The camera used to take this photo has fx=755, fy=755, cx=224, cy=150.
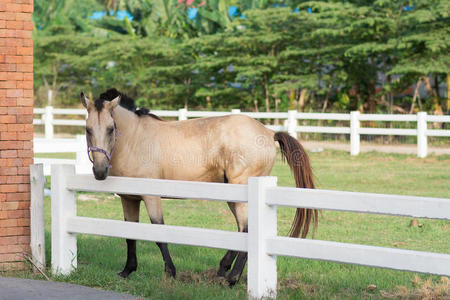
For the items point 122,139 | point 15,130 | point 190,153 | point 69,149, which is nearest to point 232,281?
point 190,153

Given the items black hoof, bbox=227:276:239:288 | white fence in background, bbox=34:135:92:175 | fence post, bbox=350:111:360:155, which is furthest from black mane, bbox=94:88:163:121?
fence post, bbox=350:111:360:155

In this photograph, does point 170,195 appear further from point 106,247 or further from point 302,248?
point 106,247

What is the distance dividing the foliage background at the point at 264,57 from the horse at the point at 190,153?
18.4m

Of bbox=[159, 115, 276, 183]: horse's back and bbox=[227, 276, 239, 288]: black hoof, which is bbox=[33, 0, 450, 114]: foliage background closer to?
bbox=[159, 115, 276, 183]: horse's back

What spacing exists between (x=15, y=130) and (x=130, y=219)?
1.50 metres

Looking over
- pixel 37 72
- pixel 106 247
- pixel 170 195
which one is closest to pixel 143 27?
pixel 37 72

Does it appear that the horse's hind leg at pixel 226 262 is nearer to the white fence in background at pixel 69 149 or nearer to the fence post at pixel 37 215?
the fence post at pixel 37 215

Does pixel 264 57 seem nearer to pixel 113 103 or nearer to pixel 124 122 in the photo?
pixel 124 122

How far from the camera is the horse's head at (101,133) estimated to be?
273 inches

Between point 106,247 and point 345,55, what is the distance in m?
19.7

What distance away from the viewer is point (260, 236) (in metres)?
5.80

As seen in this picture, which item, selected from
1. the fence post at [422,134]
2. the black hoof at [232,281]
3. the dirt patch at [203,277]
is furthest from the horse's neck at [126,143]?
the fence post at [422,134]

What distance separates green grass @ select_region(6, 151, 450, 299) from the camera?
21.5 ft

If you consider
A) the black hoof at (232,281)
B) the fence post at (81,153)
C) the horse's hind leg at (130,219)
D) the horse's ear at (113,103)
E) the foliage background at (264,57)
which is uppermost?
the foliage background at (264,57)
